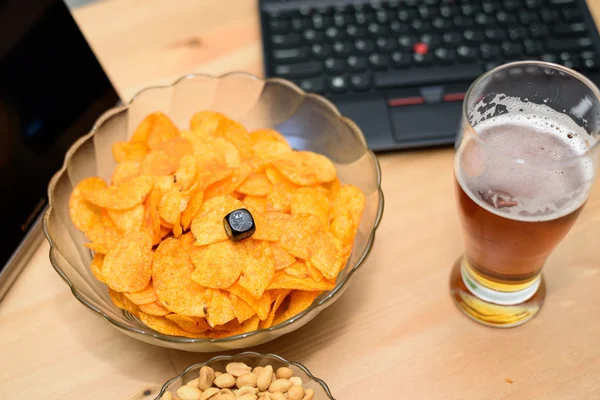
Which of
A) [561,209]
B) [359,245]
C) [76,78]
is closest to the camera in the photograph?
[561,209]

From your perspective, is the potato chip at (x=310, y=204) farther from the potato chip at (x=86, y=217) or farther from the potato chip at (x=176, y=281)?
the potato chip at (x=86, y=217)

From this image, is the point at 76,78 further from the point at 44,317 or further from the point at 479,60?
the point at 479,60

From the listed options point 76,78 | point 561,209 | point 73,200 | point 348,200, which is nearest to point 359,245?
point 348,200

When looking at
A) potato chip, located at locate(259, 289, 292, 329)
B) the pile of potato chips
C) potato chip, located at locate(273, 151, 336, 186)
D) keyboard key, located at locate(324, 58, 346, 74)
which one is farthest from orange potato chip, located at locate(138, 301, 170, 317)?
keyboard key, located at locate(324, 58, 346, 74)

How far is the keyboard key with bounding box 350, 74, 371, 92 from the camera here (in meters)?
0.98

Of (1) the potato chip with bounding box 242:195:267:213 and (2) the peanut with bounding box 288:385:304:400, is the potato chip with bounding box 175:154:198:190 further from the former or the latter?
(2) the peanut with bounding box 288:385:304:400

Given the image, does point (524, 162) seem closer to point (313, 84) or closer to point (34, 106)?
point (313, 84)

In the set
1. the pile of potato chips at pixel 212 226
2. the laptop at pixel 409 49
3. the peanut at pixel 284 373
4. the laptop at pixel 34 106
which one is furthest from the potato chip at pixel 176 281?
the laptop at pixel 409 49

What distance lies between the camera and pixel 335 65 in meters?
1.00

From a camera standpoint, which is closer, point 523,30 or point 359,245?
point 359,245

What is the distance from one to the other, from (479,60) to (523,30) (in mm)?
94

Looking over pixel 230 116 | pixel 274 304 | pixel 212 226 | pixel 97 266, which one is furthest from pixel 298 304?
pixel 230 116

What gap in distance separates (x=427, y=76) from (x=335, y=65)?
0.14 metres

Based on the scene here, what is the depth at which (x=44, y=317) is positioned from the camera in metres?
0.82
